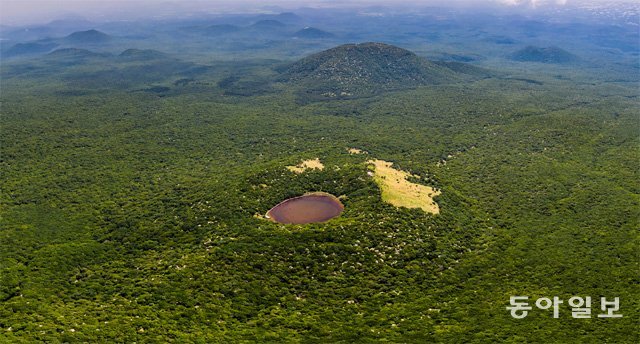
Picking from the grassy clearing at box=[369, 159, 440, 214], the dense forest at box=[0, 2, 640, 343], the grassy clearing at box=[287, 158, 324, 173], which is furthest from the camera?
the grassy clearing at box=[287, 158, 324, 173]

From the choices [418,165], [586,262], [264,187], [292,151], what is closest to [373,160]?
[418,165]

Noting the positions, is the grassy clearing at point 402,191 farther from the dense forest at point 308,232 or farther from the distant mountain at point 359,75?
the distant mountain at point 359,75

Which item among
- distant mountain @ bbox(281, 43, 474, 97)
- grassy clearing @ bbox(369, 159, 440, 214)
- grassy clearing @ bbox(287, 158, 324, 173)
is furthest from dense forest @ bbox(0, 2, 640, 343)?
distant mountain @ bbox(281, 43, 474, 97)

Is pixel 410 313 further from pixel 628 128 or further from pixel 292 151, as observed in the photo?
pixel 628 128

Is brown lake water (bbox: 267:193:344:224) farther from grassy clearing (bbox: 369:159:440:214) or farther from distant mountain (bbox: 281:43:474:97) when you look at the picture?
distant mountain (bbox: 281:43:474:97)

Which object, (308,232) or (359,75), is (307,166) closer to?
(308,232)

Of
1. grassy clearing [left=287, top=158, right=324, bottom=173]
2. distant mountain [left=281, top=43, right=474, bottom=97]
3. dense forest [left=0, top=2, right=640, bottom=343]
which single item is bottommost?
dense forest [left=0, top=2, right=640, bottom=343]
